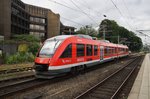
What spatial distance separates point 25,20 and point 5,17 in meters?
16.8

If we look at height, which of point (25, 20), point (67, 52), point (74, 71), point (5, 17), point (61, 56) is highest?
point (25, 20)

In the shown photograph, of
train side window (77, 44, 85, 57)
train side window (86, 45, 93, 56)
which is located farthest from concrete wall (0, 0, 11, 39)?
train side window (77, 44, 85, 57)

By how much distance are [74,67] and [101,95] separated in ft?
18.1

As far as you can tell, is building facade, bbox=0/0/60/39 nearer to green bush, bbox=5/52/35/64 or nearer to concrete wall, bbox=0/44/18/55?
concrete wall, bbox=0/44/18/55

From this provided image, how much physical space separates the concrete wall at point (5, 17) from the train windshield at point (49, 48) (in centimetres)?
4356

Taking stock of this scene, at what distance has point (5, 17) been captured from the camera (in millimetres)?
53531

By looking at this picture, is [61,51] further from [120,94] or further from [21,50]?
[21,50]

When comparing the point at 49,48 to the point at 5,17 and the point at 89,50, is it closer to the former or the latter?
the point at 89,50

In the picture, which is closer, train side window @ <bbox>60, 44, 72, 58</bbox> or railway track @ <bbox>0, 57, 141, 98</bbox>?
railway track @ <bbox>0, 57, 141, 98</bbox>

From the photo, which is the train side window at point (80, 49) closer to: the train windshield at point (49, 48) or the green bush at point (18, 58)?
the train windshield at point (49, 48)

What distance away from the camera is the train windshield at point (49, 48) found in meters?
12.7

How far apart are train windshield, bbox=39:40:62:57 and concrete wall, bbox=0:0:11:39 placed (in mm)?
43558

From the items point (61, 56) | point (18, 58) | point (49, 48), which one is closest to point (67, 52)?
point (61, 56)

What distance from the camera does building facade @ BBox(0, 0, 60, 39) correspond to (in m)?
53.8
